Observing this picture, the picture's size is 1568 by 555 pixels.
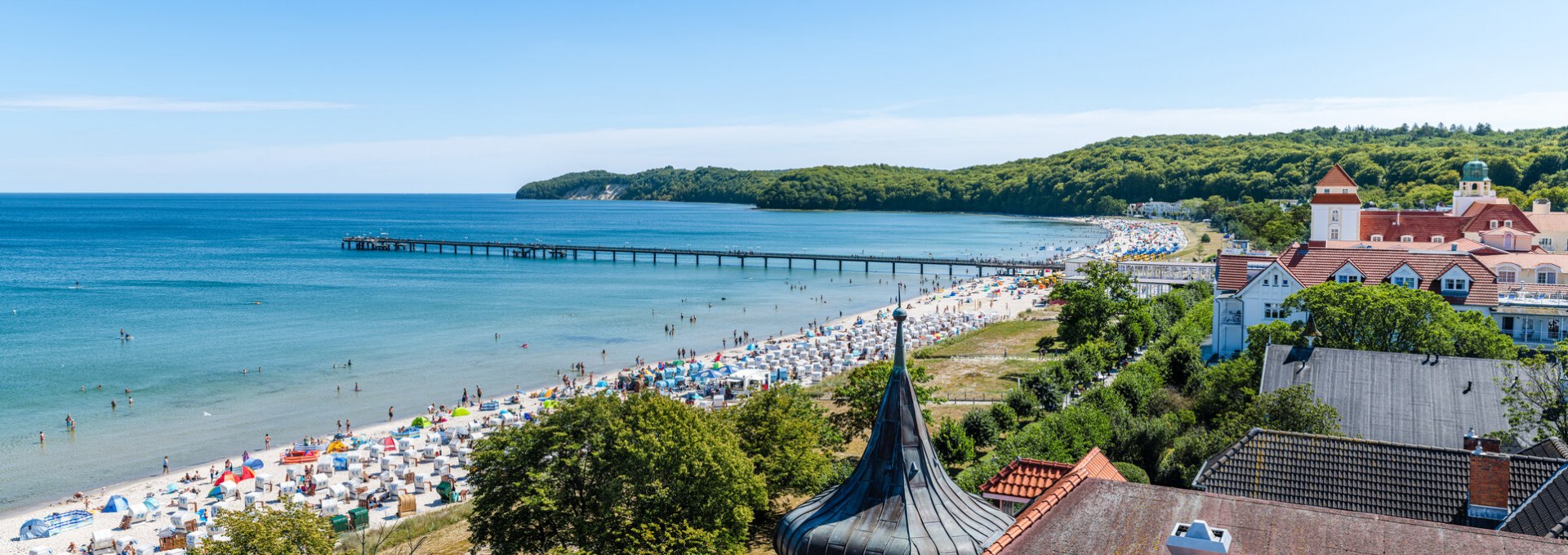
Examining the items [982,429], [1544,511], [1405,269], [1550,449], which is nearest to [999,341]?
[1405,269]

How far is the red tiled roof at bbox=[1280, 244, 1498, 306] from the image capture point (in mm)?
38531

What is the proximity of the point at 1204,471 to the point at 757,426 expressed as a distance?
35.1 feet

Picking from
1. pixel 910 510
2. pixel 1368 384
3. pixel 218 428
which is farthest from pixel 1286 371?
pixel 218 428

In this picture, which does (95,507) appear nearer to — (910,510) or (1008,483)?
(1008,483)

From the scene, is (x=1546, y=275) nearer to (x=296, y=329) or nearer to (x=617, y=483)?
(x=617, y=483)

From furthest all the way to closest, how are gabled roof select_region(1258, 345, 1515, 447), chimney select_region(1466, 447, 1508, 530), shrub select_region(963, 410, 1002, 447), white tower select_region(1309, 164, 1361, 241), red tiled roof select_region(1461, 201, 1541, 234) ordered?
red tiled roof select_region(1461, 201, 1541, 234), white tower select_region(1309, 164, 1361, 241), shrub select_region(963, 410, 1002, 447), gabled roof select_region(1258, 345, 1515, 447), chimney select_region(1466, 447, 1508, 530)

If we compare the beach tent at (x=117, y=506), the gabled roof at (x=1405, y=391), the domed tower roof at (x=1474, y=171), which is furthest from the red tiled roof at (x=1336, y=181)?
the beach tent at (x=117, y=506)

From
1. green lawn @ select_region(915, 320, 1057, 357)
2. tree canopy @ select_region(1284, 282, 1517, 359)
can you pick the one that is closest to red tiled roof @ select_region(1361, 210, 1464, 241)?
green lawn @ select_region(915, 320, 1057, 357)

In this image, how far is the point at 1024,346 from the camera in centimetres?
5662

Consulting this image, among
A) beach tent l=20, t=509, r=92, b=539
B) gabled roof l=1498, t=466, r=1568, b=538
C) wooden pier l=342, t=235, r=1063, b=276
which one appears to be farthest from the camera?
wooden pier l=342, t=235, r=1063, b=276

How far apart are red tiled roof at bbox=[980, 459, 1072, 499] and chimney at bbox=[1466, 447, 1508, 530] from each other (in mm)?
6233

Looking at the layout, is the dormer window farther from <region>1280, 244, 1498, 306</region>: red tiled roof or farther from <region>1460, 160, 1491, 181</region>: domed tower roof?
<region>1460, 160, 1491, 181</region>: domed tower roof

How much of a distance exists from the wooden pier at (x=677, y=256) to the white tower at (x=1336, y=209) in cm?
4170

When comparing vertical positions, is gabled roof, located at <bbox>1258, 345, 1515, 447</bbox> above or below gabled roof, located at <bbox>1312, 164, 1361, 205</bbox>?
below
